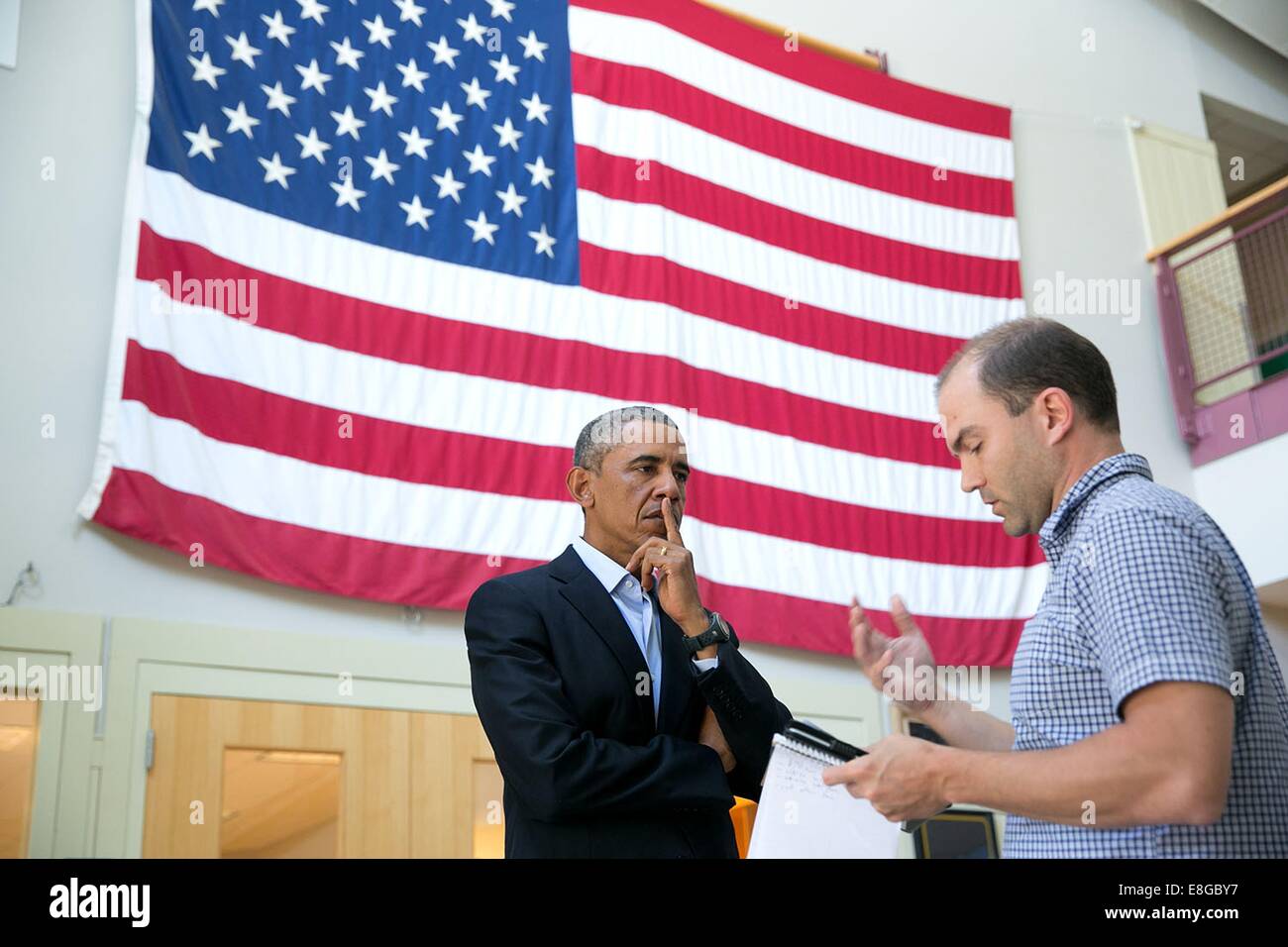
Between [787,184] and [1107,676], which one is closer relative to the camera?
[1107,676]

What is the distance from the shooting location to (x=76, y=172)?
201 inches

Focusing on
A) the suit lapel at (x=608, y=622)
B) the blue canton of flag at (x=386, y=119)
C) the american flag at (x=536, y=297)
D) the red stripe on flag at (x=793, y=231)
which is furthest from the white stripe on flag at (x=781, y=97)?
the suit lapel at (x=608, y=622)

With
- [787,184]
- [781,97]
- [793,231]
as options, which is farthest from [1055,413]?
[781,97]

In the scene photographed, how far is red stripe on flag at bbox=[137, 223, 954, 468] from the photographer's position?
5168mm

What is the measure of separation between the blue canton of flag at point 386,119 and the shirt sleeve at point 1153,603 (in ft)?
14.4

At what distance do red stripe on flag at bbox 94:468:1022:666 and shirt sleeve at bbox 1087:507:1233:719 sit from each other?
3829 mm

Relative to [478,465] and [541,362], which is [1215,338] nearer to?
[541,362]

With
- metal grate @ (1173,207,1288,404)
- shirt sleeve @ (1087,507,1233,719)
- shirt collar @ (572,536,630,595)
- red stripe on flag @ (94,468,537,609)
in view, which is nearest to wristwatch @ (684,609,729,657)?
shirt collar @ (572,536,630,595)

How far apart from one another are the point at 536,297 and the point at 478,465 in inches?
34.2

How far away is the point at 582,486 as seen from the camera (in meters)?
2.77

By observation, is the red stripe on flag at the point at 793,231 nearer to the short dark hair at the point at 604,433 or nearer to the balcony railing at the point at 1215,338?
the balcony railing at the point at 1215,338

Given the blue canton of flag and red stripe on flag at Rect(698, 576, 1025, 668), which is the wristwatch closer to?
red stripe on flag at Rect(698, 576, 1025, 668)

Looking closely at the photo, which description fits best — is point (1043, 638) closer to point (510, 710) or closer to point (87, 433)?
point (510, 710)
